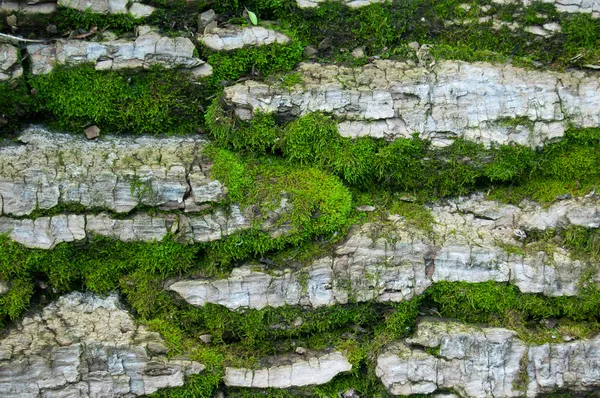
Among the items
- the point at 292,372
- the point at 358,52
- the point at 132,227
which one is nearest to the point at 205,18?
the point at 358,52

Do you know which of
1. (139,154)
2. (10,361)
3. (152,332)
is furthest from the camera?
(139,154)

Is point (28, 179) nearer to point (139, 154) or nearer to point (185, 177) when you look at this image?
point (139, 154)

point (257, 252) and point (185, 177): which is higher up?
point (185, 177)

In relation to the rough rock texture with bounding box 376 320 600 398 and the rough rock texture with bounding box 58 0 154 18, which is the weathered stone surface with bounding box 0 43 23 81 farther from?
the rough rock texture with bounding box 376 320 600 398

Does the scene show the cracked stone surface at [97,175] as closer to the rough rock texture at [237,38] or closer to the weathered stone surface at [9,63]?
the weathered stone surface at [9,63]

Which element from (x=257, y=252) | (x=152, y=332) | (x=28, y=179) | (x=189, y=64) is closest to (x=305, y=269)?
(x=257, y=252)

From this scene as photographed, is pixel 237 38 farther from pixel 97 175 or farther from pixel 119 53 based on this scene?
pixel 97 175

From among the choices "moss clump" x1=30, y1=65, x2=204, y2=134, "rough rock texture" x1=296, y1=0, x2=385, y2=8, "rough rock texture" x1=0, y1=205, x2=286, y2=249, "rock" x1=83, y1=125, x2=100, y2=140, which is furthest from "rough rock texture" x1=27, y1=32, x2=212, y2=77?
"rough rock texture" x1=0, y1=205, x2=286, y2=249
